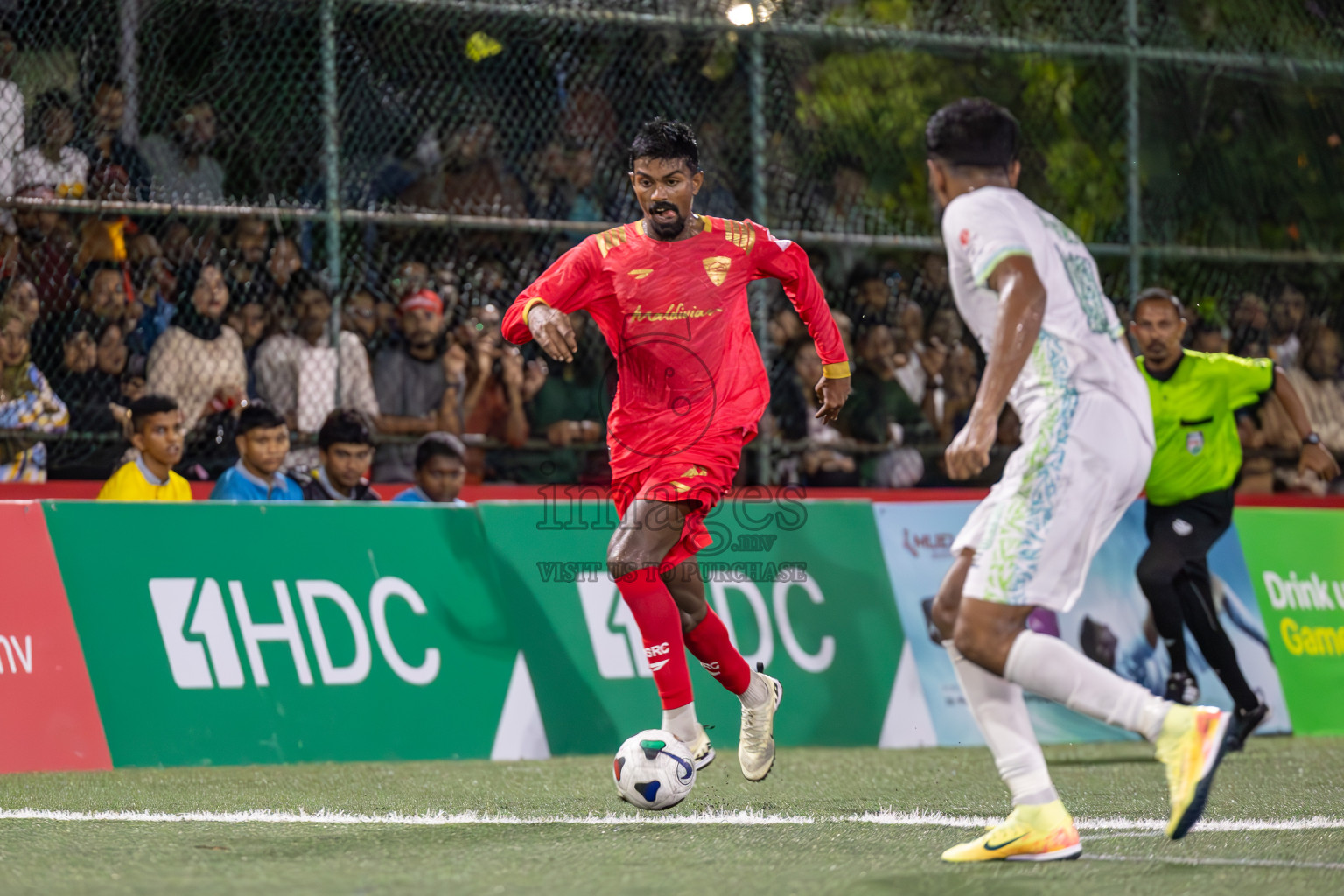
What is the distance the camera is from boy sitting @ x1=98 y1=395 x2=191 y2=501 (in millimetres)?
8414

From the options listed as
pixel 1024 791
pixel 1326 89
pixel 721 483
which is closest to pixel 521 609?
pixel 721 483

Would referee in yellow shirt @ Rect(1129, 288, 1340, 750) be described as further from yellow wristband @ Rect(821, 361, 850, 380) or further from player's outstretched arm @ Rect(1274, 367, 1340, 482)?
yellow wristband @ Rect(821, 361, 850, 380)

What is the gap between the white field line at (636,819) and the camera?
5388mm

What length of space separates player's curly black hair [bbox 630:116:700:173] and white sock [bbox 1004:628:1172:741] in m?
2.25

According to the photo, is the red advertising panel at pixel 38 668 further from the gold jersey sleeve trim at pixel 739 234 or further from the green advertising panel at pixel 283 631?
the gold jersey sleeve trim at pixel 739 234

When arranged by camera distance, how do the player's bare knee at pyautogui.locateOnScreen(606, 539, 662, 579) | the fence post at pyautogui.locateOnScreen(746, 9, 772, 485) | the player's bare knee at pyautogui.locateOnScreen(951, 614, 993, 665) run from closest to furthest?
1. the player's bare knee at pyautogui.locateOnScreen(951, 614, 993, 665)
2. the player's bare knee at pyautogui.locateOnScreen(606, 539, 662, 579)
3. the fence post at pyautogui.locateOnScreen(746, 9, 772, 485)

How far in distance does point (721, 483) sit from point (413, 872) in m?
2.14

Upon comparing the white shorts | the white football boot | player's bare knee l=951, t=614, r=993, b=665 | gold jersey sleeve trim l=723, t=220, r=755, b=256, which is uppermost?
gold jersey sleeve trim l=723, t=220, r=755, b=256

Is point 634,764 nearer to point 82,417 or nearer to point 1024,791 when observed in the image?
point 1024,791

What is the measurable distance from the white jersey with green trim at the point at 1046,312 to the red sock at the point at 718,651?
1811 mm

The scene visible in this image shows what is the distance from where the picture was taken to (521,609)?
8203 mm

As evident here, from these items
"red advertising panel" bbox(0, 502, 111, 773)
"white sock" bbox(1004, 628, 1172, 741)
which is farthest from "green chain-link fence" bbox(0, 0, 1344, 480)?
"white sock" bbox(1004, 628, 1172, 741)

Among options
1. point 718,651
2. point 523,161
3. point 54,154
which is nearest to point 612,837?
point 718,651

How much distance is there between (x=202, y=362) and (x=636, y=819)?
476 centimetres
